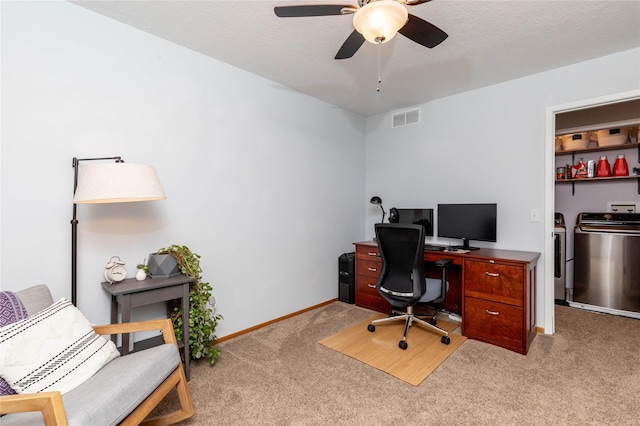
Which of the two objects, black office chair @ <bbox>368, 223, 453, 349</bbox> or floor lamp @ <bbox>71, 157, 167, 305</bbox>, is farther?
black office chair @ <bbox>368, 223, 453, 349</bbox>

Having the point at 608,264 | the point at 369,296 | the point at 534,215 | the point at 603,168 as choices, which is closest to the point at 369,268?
the point at 369,296

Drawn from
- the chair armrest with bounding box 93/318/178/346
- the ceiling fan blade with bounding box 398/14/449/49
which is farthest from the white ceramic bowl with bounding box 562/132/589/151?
the chair armrest with bounding box 93/318/178/346

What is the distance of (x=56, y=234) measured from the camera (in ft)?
6.48

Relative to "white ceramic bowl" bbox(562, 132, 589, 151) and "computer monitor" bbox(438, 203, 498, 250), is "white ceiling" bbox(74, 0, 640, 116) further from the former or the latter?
"white ceramic bowl" bbox(562, 132, 589, 151)

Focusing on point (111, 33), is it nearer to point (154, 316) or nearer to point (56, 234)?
point (56, 234)

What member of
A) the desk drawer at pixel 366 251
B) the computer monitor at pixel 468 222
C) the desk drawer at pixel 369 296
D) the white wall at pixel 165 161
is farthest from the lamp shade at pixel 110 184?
the computer monitor at pixel 468 222

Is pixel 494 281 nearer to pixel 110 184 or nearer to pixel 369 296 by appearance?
pixel 369 296

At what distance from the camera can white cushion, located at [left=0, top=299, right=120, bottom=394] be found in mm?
1300

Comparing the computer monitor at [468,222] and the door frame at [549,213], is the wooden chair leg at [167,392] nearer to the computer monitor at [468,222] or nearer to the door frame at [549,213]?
the computer monitor at [468,222]

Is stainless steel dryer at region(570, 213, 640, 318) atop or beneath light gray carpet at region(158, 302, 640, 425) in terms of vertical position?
atop

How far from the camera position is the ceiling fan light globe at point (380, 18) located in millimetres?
1433

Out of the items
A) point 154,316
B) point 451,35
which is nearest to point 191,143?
point 154,316

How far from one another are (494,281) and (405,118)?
2.22 metres

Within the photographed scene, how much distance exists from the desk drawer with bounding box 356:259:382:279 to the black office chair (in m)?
0.65
